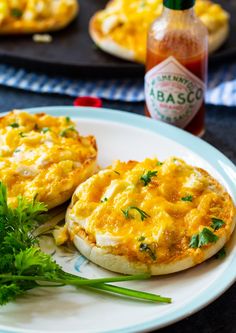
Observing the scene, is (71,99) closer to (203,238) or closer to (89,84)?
(89,84)

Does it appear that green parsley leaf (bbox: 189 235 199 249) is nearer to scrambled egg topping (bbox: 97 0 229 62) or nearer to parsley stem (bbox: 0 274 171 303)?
parsley stem (bbox: 0 274 171 303)

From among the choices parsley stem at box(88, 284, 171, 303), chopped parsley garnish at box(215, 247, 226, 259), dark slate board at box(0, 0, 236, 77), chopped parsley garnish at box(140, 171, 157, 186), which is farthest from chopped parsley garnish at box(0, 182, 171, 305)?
dark slate board at box(0, 0, 236, 77)

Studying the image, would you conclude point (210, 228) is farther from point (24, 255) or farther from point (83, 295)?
point (24, 255)

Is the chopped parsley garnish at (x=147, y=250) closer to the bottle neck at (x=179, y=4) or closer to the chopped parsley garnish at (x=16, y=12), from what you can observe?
the bottle neck at (x=179, y=4)

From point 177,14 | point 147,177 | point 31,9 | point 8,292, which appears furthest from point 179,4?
point 31,9

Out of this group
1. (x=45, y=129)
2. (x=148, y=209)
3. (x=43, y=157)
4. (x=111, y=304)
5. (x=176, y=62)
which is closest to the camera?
(x=111, y=304)

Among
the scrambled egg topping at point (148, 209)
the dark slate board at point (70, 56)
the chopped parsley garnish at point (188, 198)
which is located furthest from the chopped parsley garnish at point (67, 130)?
the dark slate board at point (70, 56)
